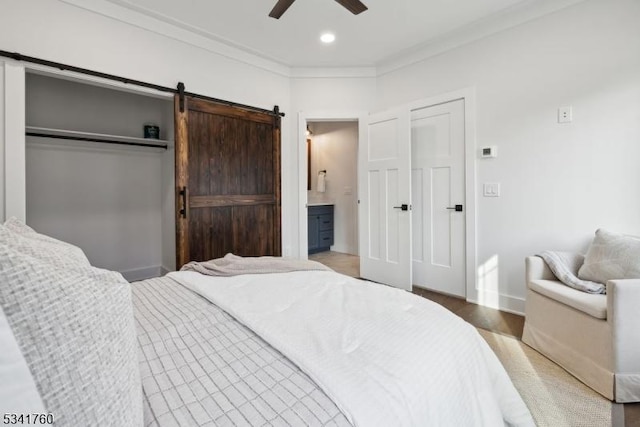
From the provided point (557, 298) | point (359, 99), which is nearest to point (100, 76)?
point (359, 99)

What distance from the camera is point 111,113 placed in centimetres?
359

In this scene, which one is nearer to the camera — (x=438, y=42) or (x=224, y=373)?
(x=224, y=373)

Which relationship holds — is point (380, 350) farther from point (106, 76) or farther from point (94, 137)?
point (94, 137)

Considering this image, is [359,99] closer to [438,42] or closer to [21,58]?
[438,42]

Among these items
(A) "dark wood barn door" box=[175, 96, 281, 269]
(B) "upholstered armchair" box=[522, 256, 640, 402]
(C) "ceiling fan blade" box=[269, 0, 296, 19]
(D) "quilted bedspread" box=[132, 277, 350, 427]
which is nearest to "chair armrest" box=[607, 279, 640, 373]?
(B) "upholstered armchair" box=[522, 256, 640, 402]

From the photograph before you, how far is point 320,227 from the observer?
5.73 metres

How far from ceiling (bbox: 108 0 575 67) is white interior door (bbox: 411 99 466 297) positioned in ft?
2.47

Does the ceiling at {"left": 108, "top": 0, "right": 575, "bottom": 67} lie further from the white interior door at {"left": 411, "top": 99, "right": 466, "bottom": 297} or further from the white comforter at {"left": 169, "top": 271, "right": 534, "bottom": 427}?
the white comforter at {"left": 169, "top": 271, "right": 534, "bottom": 427}

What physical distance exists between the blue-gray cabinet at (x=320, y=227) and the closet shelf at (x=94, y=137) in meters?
2.65

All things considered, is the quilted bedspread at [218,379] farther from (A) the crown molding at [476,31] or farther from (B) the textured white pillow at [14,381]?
(A) the crown molding at [476,31]

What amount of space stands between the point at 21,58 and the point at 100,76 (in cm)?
47

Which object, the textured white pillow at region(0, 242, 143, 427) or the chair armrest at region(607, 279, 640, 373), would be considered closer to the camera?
the textured white pillow at region(0, 242, 143, 427)

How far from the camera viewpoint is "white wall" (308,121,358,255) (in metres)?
5.68

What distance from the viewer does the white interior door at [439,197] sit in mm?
3203
